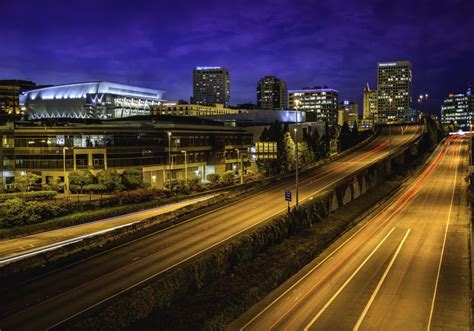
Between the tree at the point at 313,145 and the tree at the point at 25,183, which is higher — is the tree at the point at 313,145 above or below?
above

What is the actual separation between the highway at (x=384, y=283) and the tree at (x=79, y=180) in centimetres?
4211

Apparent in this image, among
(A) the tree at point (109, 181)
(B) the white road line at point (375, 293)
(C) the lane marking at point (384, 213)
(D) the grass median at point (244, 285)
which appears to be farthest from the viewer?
(A) the tree at point (109, 181)

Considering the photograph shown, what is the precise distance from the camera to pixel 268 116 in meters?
150

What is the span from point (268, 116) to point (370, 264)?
123505 mm

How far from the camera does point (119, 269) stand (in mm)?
26344

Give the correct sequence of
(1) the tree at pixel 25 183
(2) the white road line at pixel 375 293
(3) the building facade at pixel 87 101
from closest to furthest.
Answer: (2) the white road line at pixel 375 293 → (1) the tree at pixel 25 183 → (3) the building facade at pixel 87 101

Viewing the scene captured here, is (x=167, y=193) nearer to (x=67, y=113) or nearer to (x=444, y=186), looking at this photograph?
(x=444, y=186)

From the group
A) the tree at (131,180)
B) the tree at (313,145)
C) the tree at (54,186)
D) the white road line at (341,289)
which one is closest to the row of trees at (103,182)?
the tree at (131,180)

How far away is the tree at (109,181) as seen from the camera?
63822 millimetres

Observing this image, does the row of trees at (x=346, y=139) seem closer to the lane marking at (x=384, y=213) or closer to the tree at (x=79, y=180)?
the lane marking at (x=384, y=213)

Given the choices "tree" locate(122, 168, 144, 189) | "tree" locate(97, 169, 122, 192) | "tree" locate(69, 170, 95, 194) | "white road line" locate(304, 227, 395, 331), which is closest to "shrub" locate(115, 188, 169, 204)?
"tree" locate(97, 169, 122, 192)


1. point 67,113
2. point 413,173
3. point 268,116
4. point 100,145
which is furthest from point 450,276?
point 67,113

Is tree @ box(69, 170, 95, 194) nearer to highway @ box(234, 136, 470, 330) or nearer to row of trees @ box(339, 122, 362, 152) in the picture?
highway @ box(234, 136, 470, 330)

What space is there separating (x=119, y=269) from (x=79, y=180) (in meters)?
42.1
